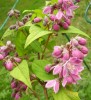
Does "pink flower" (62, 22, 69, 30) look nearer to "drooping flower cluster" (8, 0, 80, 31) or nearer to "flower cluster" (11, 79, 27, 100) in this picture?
"drooping flower cluster" (8, 0, 80, 31)

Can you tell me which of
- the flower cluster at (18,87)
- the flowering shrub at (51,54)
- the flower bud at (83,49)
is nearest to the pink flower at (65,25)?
the flowering shrub at (51,54)

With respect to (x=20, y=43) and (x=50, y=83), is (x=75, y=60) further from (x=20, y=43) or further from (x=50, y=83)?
(x=20, y=43)

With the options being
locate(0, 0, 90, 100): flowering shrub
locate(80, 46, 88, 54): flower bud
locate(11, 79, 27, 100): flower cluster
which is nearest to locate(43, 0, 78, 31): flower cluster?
locate(0, 0, 90, 100): flowering shrub

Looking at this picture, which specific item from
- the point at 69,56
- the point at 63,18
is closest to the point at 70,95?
the point at 69,56

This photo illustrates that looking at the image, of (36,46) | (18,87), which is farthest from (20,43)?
(18,87)

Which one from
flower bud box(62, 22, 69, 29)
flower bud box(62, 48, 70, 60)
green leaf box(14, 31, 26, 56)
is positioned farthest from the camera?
green leaf box(14, 31, 26, 56)

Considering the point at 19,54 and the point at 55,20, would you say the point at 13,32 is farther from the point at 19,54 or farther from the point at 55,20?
the point at 55,20
